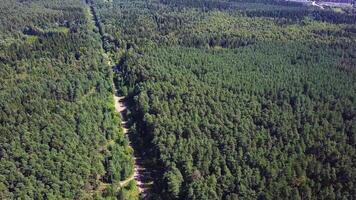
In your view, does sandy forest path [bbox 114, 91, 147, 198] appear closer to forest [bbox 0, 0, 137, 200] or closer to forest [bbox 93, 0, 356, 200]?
forest [bbox 0, 0, 137, 200]

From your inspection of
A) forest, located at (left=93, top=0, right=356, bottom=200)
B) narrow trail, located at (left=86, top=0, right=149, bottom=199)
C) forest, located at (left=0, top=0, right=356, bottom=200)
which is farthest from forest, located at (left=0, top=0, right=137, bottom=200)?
forest, located at (left=93, top=0, right=356, bottom=200)

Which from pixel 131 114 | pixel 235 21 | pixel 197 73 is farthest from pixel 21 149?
pixel 235 21

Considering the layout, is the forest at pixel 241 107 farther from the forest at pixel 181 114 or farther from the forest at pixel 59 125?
the forest at pixel 59 125

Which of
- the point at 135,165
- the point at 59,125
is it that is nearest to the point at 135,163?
the point at 135,165

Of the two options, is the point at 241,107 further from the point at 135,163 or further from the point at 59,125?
the point at 59,125

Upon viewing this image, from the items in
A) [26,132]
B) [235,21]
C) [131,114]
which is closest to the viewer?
[26,132]

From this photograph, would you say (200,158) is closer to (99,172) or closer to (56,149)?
(99,172)
